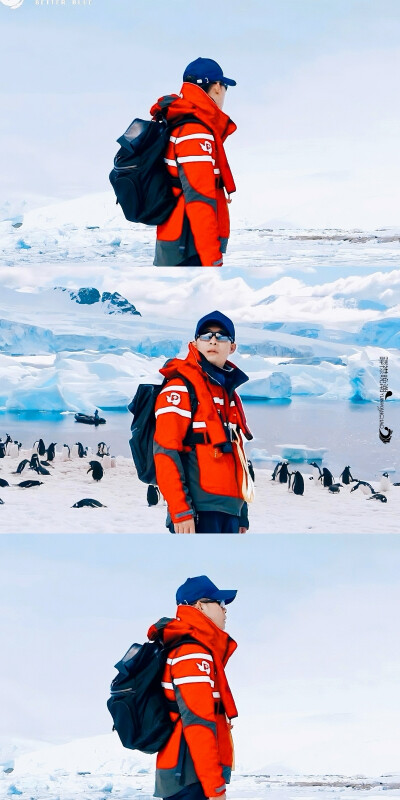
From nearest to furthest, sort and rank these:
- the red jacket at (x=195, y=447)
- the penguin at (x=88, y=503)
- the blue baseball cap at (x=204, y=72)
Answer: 1. the red jacket at (x=195, y=447)
2. the blue baseball cap at (x=204, y=72)
3. the penguin at (x=88, y=503)

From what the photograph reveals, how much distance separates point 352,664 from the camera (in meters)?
6.93

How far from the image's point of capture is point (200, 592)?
567 cm

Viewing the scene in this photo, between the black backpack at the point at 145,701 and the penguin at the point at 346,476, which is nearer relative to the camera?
the black backpack at the point at 145,701

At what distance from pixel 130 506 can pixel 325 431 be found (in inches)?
40.7

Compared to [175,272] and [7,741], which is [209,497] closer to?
[175,272]

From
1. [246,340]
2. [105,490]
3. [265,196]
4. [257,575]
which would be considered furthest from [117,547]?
[265,196]

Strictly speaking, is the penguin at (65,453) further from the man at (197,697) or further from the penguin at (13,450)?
the man at (197,697)

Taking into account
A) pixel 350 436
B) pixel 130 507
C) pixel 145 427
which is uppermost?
pixel 350 436

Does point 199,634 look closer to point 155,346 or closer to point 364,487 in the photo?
point 364,487

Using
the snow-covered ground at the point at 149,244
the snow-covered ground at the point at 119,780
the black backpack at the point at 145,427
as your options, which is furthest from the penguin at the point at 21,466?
the snow-covered ground at the point at 119,780

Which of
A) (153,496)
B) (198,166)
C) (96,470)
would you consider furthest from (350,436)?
(198,166)

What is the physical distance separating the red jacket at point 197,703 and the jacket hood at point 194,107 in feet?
6.72

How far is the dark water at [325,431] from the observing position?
6.68 meters

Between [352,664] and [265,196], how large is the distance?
104 inches
